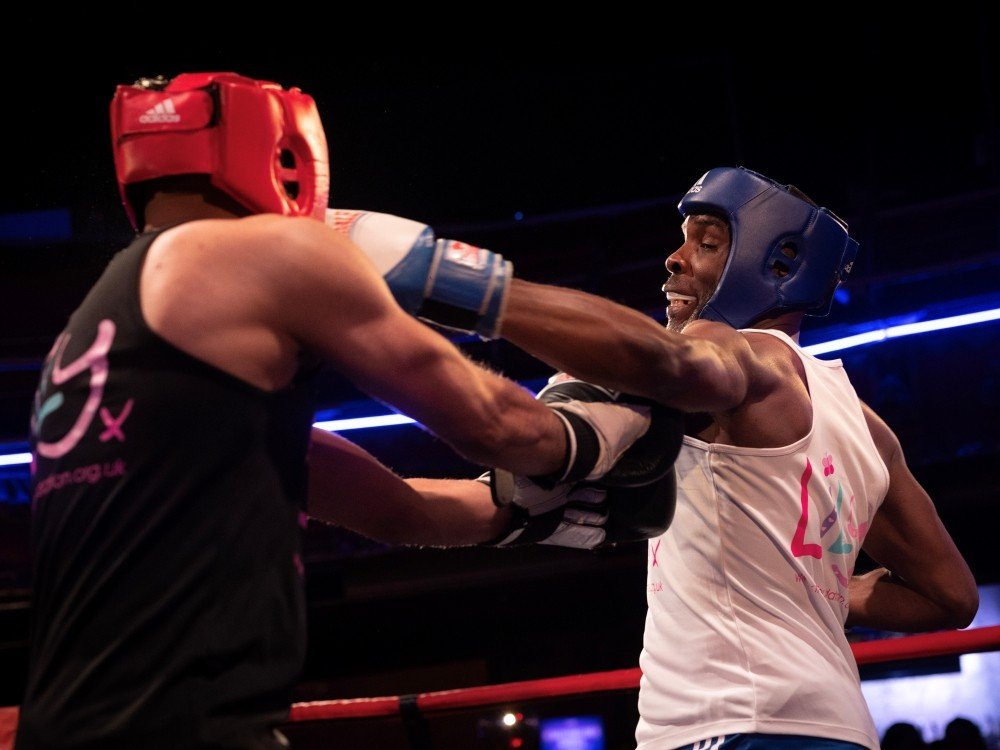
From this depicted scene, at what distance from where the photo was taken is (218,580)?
1.29m

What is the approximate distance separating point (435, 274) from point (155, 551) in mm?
653

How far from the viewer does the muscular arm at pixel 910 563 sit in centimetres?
247

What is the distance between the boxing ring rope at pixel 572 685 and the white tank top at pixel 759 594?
1.88 feet

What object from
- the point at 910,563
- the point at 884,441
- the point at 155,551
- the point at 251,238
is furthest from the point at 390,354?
the point at 910,563

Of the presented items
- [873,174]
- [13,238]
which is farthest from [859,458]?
[13,238]

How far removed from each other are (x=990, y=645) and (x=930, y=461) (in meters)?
3.93

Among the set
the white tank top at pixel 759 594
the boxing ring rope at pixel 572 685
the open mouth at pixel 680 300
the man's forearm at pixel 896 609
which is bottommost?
the boxing ring rope at pixel 572 685

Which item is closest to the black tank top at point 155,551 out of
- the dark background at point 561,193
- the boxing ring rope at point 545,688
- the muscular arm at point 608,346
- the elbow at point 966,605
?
the muscular arm at point 608,346

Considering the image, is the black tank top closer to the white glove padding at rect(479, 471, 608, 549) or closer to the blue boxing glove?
the blue boxing glove

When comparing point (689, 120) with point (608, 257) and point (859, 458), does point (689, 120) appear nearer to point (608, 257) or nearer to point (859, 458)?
point (608, 257)

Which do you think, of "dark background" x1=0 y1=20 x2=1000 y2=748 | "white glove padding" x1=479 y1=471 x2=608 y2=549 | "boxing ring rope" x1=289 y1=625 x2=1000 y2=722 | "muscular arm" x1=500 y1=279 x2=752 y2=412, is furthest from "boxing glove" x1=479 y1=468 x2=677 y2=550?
"dark background" x1=0 y1=20 x2=1000 y2=748

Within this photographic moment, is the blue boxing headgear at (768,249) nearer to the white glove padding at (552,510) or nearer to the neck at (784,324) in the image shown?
the neck at (784,324)

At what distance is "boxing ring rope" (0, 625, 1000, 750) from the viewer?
104 inches

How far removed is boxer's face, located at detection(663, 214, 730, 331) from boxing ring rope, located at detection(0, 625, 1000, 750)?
37.3 inches
